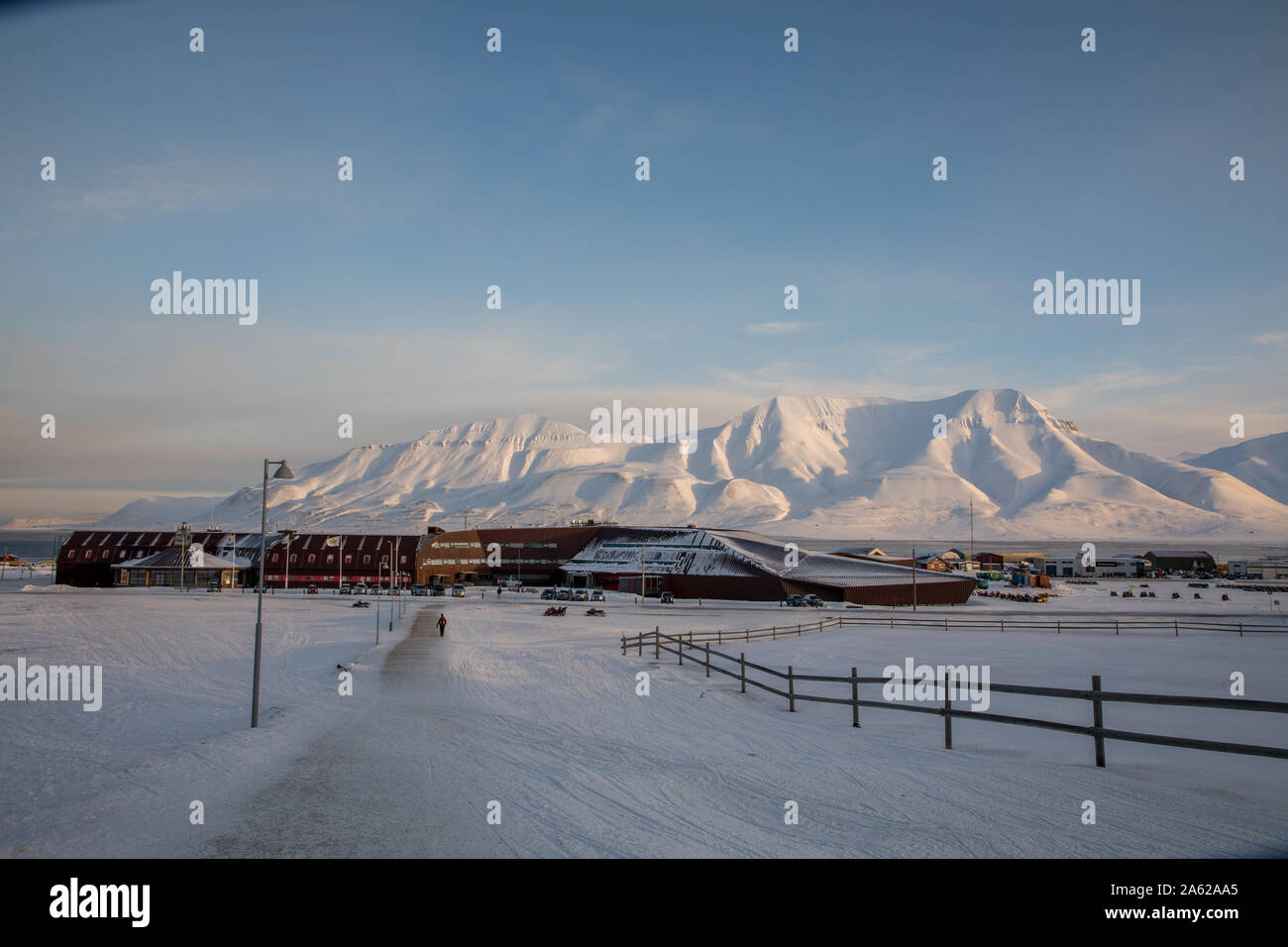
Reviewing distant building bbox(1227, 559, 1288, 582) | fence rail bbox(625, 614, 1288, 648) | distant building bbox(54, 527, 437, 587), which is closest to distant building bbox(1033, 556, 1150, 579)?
distant building bbox(1227, 559, 1288, 582)

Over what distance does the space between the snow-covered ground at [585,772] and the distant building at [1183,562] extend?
5891 inches

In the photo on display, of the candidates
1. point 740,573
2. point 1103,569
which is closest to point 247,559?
point 740,573

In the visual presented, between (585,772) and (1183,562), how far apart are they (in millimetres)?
181342

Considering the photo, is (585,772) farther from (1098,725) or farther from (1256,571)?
(1256,571)

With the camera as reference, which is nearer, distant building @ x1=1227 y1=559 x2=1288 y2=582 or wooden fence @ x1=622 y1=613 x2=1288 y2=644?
wooden fence @ x1=622 y1=613 x2=1288 y2=644

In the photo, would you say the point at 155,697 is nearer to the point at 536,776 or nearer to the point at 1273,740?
the point at 536,776

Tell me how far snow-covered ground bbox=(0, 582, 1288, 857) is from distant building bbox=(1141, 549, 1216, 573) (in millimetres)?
149630

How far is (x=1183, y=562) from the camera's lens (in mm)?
155375

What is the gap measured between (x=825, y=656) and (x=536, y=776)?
86.3 feet

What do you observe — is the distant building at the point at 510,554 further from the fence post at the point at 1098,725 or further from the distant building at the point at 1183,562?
the distant building at the point at 1183,562

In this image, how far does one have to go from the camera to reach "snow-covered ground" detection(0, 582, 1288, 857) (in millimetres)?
8836

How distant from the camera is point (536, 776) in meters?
11.7

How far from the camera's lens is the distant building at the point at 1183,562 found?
152625 mm

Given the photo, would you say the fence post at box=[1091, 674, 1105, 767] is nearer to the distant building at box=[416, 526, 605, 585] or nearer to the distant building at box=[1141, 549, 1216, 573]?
the distant building at box=[416, 526, 605, 585]
